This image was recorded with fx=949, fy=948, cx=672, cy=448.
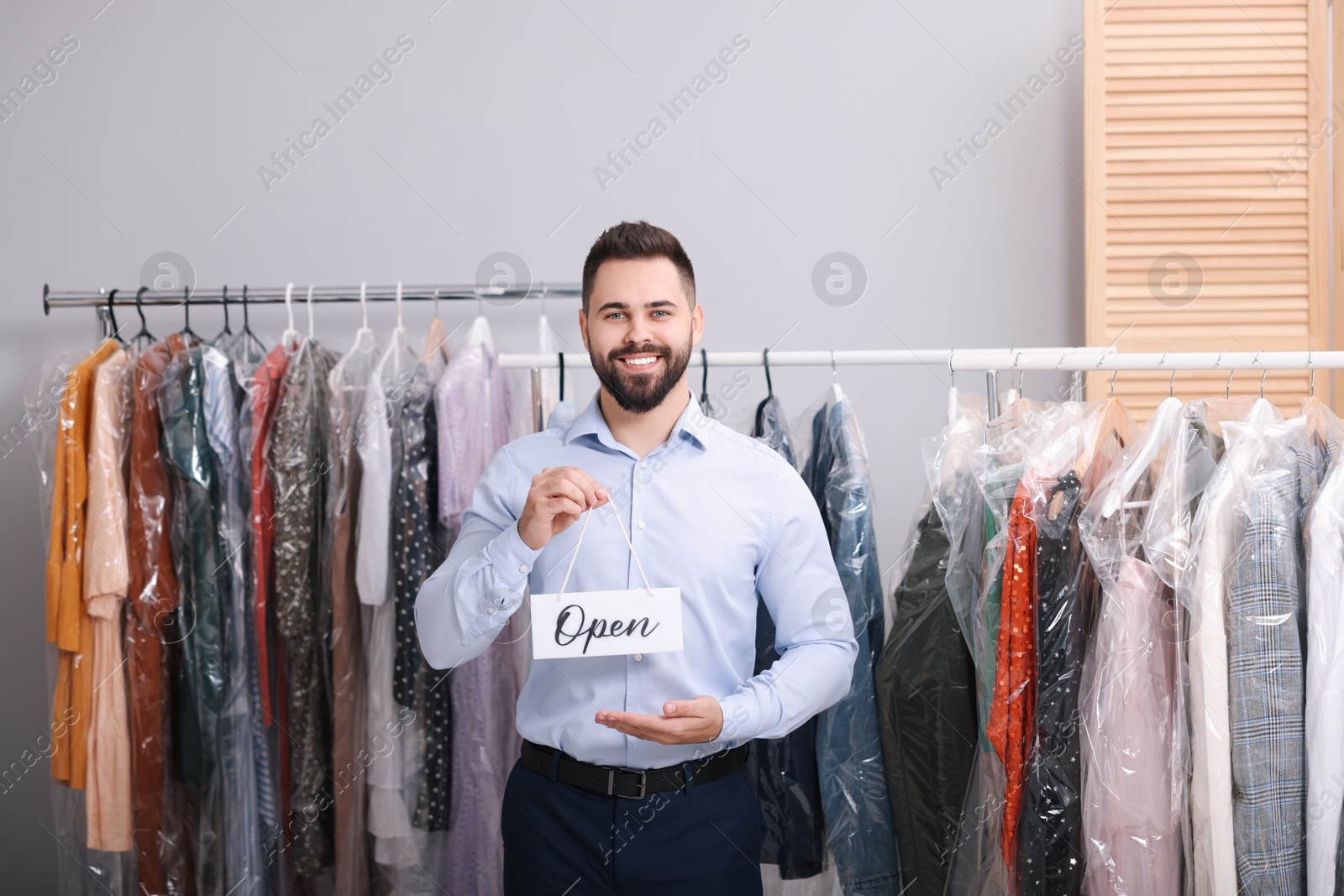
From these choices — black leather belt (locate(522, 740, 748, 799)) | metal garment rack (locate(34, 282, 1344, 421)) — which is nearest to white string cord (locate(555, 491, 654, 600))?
black leather belt (locate(522, 740, 748, 799))

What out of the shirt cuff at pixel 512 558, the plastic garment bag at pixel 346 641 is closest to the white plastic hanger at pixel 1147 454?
the shirt cuff at pixel 512 558

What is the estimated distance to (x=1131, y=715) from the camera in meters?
1.23

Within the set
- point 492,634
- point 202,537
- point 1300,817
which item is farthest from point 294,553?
point 1300,817

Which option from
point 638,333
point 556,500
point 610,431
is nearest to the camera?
point 556,500

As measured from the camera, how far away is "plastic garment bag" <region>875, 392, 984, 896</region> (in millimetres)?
1500

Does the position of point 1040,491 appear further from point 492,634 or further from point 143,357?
point 143,357

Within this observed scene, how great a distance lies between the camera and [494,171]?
8.16 feet

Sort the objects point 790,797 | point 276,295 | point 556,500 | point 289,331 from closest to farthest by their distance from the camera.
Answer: point 556,500 < point 790,797 < point 289,331 < point 276,295

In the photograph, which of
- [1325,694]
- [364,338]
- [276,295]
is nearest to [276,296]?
[276,295]

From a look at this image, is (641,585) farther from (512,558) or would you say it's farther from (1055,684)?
(1055,684)

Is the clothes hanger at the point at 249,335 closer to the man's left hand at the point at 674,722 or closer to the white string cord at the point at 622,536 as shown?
→ the white string cord at the point at 622,536

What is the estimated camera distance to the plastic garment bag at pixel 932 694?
59.1 inches

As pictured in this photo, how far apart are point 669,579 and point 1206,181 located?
65.9 inches

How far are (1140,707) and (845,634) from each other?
0.41 m
